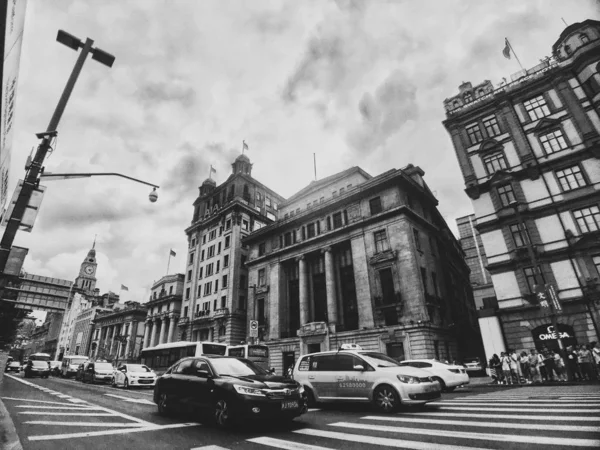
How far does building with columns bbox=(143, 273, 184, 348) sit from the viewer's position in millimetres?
59500

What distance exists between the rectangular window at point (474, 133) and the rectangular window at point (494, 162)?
7.10 ft

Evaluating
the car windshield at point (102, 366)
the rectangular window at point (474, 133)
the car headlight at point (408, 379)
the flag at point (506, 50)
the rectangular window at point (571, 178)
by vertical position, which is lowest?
the car headlight at point (408, 379)

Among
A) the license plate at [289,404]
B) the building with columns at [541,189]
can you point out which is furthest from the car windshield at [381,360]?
the building with columns at [541,189]

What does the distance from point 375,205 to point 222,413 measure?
29362 millimetres

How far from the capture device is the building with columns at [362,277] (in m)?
28.1

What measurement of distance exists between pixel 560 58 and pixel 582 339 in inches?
921

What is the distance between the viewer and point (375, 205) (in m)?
33.7

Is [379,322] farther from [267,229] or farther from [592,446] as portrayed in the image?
[592,446]

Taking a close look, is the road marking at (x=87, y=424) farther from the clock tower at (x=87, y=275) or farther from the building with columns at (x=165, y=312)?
the clock tower at (x=87, y=275)

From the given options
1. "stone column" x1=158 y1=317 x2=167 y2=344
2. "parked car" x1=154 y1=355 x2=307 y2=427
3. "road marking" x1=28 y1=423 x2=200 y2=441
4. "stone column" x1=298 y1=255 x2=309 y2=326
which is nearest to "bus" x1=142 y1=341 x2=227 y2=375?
"stone column" x1=298 y1=255 x2=309 y2=326

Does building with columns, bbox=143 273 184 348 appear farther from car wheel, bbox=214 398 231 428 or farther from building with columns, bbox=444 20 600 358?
car wheel, bbox=214 398 231 428

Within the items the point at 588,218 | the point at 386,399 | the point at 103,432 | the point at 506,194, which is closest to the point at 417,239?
the point at 506,194

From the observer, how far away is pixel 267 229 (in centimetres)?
4309

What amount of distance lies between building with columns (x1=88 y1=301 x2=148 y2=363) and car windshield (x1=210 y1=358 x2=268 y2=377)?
66.1 meters
